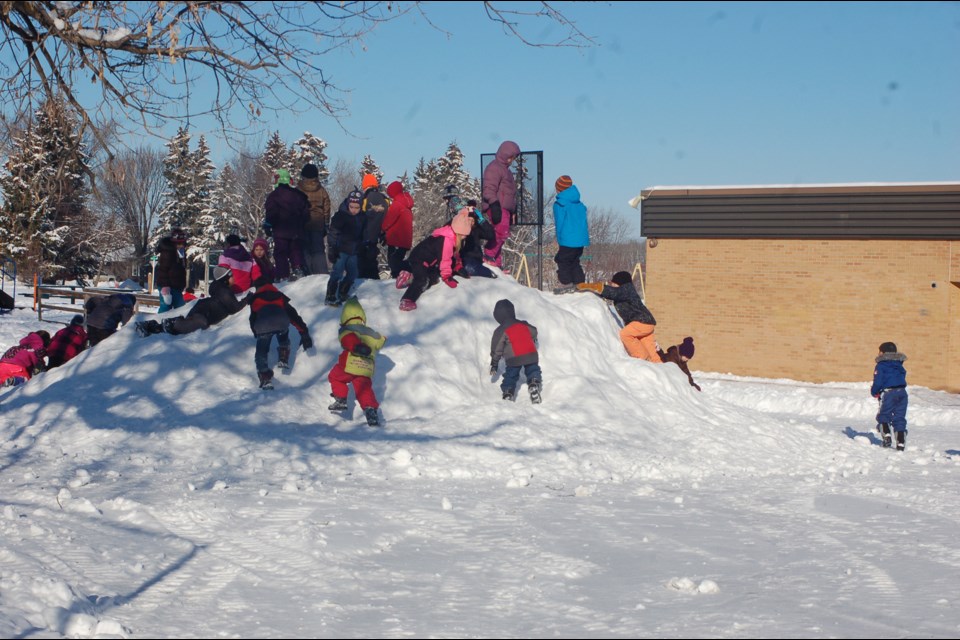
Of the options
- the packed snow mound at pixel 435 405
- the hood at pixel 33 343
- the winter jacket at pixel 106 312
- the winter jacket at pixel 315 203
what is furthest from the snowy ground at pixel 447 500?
the winter jacket at pixel 106 312

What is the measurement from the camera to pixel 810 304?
2447 centimetres

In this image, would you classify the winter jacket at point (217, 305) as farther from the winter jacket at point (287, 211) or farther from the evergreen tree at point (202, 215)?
the evergreen tree at point (202, 215)

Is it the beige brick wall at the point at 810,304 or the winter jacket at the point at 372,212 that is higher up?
the winter jacket at the point at 372,212

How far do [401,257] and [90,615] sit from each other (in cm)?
1030

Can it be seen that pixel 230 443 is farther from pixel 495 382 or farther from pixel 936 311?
pixel 936 311

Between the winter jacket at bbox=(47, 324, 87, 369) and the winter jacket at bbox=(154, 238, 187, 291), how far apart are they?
1390 mm

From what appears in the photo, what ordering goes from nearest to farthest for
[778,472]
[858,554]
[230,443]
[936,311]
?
[858,554], [230,443], [778,472], [936,311]

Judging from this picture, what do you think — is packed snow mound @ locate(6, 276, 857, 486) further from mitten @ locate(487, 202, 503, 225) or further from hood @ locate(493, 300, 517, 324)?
mitten @ locate(487, 202, 503, 225)

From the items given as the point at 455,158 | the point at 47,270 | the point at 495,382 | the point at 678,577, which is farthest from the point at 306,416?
the point at 455,158

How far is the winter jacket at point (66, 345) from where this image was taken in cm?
1437

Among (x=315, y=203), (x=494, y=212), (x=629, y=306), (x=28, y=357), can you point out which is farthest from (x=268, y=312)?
(x=629, y=306)

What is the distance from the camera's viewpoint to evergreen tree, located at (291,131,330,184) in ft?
205

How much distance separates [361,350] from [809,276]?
16314 millimetres

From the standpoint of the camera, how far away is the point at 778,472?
36.8 ft
